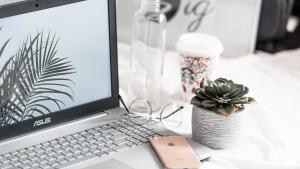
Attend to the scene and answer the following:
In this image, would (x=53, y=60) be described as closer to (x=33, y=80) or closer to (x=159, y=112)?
(x=33, y=80)

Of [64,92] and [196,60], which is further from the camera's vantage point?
[196,60]

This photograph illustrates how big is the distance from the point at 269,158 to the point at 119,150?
0.27 m

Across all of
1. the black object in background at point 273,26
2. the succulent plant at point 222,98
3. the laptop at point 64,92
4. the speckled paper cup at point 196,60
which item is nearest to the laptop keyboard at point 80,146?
the laptop at point 64,92

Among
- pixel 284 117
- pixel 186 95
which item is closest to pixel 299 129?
pixel 284 117

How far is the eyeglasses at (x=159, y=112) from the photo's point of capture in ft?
3.70

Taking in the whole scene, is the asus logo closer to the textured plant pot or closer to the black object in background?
the textured plant pot

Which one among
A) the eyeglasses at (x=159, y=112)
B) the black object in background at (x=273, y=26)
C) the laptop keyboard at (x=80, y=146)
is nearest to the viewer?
the laptop keyboard at (x=80, y=146)

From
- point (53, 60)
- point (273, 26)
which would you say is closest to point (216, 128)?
point (53, 60)

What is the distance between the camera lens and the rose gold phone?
937 mm

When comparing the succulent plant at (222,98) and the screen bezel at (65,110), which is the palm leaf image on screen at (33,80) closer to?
the screen bezel at (65,110)

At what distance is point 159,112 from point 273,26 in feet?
1.63

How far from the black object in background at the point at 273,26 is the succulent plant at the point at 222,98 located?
53 cm

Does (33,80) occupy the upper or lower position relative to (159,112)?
upper

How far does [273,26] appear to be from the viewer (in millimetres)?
1529
